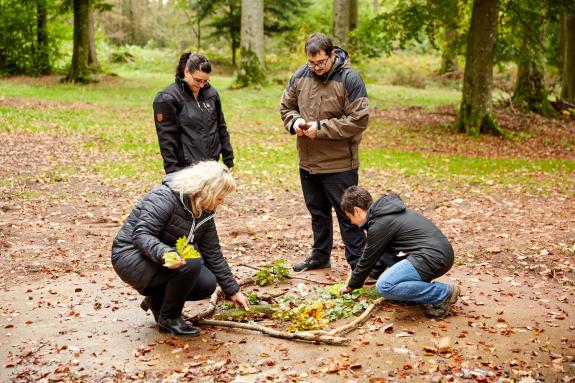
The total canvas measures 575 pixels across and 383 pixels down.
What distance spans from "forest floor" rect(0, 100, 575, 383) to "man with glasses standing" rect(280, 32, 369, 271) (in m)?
0.76

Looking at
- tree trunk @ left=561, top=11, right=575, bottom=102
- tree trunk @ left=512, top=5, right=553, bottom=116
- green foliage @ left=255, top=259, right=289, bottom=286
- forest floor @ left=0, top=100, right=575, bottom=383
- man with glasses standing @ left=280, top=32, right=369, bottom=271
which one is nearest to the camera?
forest floor @ left=0, top=100, right=575, bottom=383

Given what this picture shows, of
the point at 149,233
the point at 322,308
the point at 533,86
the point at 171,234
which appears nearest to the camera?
the point at 149,233

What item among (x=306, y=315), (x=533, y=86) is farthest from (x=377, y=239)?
(x=533, y=86)

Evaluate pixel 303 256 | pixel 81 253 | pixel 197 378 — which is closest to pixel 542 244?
pixel 303 256

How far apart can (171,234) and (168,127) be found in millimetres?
1393

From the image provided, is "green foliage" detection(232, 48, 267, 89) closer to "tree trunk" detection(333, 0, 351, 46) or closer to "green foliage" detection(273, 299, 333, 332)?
"tree trunk" detection(333, 0, 351, 46)

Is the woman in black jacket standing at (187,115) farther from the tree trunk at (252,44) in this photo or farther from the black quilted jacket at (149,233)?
the tree trunk at (252,44)

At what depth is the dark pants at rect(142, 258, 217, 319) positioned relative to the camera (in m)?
4.59

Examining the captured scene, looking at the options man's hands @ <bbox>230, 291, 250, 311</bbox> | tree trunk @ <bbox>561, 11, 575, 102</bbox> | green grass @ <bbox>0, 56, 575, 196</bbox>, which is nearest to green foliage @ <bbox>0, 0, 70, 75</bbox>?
green grass @ <bbox>0, 56, 575, 196</bbox>

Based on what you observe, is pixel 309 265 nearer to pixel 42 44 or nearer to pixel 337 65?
pixel 337 65

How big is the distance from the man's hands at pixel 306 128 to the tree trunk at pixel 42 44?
23.9m

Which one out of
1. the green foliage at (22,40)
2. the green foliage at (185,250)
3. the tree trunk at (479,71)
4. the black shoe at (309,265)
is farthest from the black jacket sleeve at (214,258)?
the green foliage at (22,40)

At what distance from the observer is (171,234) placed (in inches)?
181

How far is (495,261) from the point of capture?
6.95 meters
